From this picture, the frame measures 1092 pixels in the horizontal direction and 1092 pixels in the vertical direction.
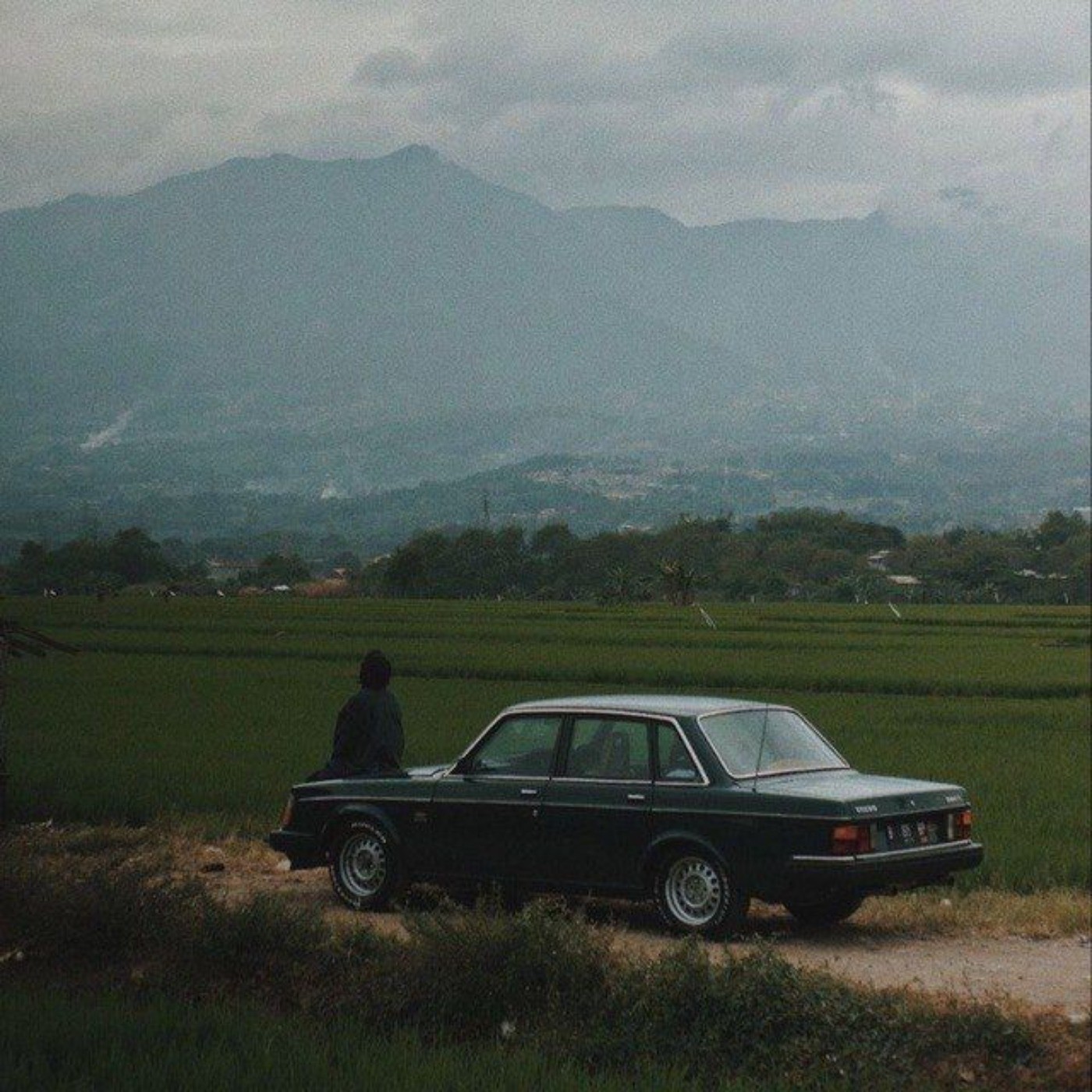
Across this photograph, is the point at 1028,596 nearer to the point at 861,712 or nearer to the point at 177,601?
the point at 861,712

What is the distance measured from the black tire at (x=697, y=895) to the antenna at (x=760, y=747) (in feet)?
1.56

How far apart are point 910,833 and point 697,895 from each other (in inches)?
47.4

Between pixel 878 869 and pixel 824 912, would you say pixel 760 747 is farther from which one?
pixel 824 912

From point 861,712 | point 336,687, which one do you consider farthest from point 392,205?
point 861,712

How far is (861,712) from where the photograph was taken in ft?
96.9

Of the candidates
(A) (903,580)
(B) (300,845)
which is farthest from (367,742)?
(A) (903,580)

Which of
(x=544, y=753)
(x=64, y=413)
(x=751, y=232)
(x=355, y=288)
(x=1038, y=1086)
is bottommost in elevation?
(x=1038, y=1086)

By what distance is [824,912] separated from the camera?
43.9 ft

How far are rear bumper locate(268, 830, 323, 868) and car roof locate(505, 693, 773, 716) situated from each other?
1.43 m

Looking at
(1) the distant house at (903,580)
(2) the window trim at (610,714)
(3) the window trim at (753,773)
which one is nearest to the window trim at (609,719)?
(2) the window trim at (610,714)

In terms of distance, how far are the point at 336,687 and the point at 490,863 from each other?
687cm

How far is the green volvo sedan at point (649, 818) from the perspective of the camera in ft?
37.9

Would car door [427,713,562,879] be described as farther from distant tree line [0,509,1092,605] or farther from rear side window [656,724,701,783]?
distant tree line [0,509,1092,605]

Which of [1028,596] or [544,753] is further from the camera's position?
[1028,596]
